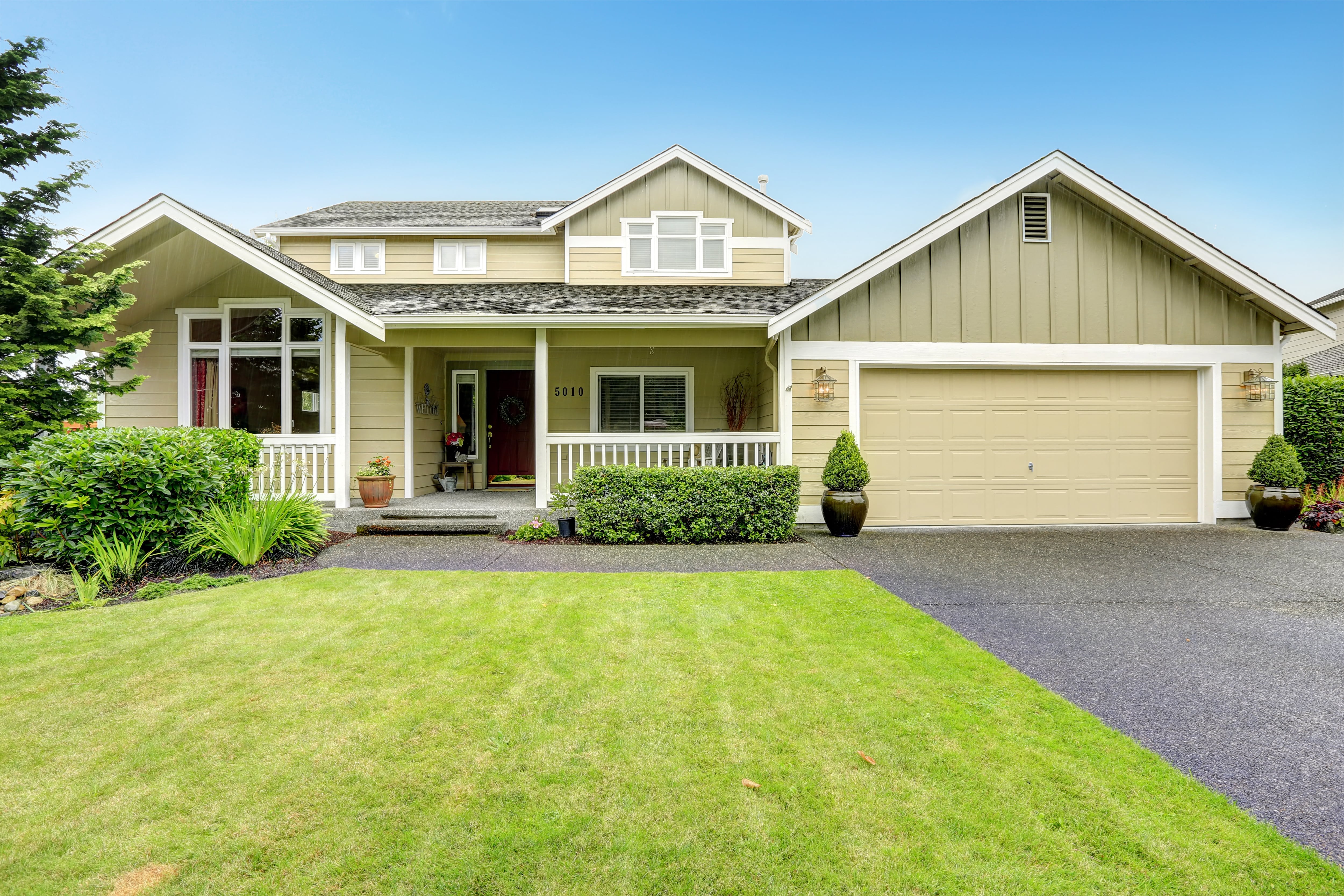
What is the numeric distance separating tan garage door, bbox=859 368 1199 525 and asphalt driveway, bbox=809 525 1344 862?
74 centimetres

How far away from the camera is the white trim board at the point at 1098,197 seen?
754cm

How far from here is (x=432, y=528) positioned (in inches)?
289

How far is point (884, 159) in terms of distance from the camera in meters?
18.7

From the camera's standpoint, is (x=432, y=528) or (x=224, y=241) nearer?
(x=432, y=528)

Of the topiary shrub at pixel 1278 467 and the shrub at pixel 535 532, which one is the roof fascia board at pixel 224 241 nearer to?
the shrub at pixel 535 532

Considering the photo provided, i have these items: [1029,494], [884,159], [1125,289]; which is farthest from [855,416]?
[884,159]

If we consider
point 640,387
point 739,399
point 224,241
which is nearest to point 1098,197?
point 739,399

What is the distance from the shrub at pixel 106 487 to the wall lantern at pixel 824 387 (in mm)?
6996

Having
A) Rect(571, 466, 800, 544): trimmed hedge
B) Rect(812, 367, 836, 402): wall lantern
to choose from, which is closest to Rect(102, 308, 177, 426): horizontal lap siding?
Rect(571, 466, 800, 544): trimmed hedge

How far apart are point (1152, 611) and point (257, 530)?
7901 mm

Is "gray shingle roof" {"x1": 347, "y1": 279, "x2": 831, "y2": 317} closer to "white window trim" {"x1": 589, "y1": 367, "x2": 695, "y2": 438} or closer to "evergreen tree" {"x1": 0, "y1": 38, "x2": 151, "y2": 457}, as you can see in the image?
"white window trim" {"x1": 589, "y1": 367, "x2": 695, "y2": 438}

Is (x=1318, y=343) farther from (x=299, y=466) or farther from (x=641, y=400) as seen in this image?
(x=299, y=466)

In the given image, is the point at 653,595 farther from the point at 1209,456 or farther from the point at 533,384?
the point at 1209,456

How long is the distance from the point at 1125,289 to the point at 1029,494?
316cm
